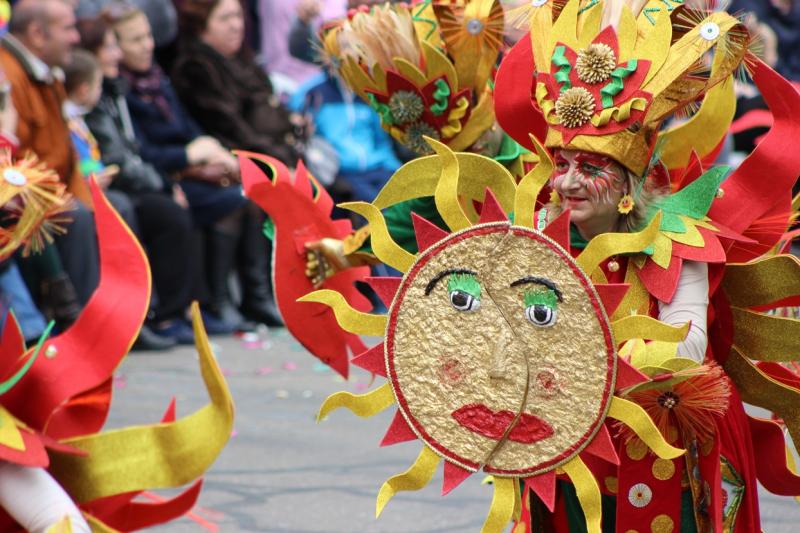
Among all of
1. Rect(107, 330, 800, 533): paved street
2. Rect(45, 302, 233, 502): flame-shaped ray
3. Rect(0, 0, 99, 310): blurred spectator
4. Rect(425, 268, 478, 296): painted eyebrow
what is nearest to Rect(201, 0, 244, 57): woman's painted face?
Rect(0, 0, 99, 310): blurred spectator

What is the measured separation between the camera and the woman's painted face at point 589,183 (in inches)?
122

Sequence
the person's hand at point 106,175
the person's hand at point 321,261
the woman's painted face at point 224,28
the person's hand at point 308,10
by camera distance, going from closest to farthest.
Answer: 1. the person's hand at point 321,261
2. the person's hand at point 106,175
3. the woman's painted face at point 224,28
4. the person's hand at point 308,10

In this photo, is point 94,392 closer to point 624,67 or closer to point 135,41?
point 624,67

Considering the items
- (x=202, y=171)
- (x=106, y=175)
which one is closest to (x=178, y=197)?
(x=202, y=171)

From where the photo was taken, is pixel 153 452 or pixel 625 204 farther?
pixel 153 452

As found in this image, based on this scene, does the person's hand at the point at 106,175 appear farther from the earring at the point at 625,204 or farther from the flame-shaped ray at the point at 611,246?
the flame-shaped ray at the point at 611,246

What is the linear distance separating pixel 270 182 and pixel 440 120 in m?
0.56

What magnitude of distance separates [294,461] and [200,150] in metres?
3.13

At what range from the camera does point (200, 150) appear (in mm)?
8484

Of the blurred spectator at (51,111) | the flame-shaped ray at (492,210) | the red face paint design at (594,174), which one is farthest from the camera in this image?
the blurred spectator at (51,111)

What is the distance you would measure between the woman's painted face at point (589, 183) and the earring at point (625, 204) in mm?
12

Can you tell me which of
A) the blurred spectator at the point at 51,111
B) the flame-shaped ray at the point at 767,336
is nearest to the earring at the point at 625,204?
the flame-shaped ray at the point at 767,336

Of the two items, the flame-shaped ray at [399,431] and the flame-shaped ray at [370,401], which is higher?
the flame-shaped ray at [370,401]

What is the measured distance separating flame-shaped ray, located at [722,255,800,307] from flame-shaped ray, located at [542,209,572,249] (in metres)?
0.68
